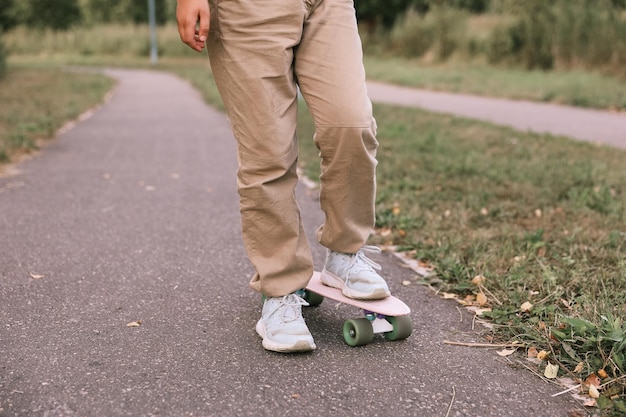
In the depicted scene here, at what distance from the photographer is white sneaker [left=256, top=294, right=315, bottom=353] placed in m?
2.43

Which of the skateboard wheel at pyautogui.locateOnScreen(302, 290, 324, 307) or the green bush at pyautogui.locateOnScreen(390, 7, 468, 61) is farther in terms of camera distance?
the green bush at pyautogui.locateOnScreen(390, 7, 468, 61)

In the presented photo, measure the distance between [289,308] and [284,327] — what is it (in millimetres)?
80

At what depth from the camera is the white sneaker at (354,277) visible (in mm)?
2584

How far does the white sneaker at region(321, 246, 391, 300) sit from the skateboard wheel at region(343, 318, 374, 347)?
0.31 feet

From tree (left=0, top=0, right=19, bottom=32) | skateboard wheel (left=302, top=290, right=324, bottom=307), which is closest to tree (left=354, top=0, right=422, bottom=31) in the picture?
tree (left=0, top=0, right=19, bottom=32)

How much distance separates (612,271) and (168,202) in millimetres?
3089

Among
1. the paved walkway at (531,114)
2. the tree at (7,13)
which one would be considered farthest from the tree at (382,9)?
the tree at (7,13)

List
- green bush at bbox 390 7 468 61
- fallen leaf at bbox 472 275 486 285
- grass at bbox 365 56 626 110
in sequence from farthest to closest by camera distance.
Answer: green bush at bbox 390 7 468 61, grass at bbox 365 56 626 110, fallen leaf at bbox 472 275 486 285

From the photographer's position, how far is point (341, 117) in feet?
7.80

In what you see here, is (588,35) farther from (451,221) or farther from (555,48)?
(451,221)

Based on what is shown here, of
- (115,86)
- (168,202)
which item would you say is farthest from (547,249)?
(115,86)

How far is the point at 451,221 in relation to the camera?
4.30 meters

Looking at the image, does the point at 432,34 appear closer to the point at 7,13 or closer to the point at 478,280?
the point at 478,280

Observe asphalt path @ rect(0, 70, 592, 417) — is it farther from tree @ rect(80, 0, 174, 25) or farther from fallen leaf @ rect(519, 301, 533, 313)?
tree @ rect(80, 0, 174, 25)
